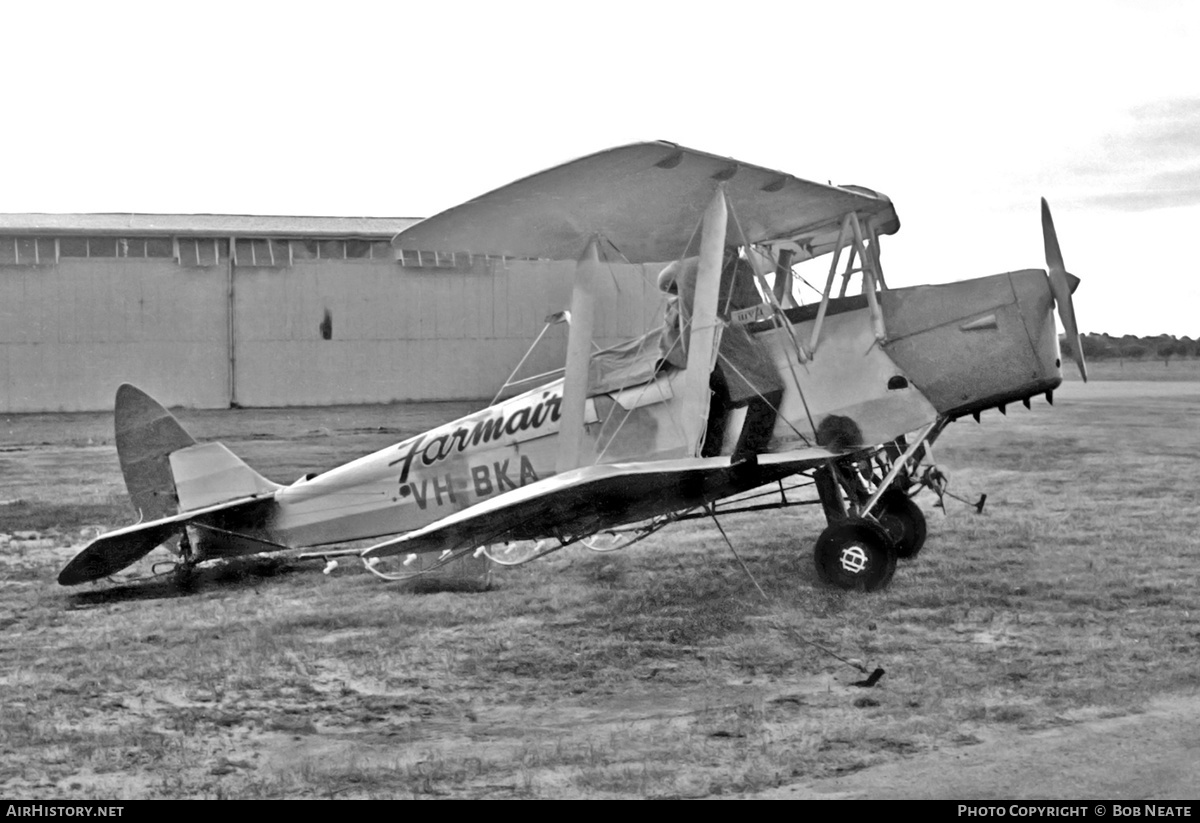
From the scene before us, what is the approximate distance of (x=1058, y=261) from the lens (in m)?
7.30

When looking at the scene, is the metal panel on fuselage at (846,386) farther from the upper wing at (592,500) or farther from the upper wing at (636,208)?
A: the upper wing at (636,208)

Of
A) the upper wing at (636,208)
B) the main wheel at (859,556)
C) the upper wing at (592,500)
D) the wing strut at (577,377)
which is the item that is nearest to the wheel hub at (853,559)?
the main wheel at (859,556)

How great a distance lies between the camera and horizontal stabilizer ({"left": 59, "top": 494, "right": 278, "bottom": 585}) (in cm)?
768

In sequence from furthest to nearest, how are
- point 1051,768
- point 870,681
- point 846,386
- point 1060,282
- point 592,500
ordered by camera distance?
1. point 846,386
2. point 1060,282
3. point 592,500
4. point 870,681
5. point 1051,768

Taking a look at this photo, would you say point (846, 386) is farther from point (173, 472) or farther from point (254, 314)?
point (254, 314)

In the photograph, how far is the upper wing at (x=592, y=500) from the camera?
607 centimetres

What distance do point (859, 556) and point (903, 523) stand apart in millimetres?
1535

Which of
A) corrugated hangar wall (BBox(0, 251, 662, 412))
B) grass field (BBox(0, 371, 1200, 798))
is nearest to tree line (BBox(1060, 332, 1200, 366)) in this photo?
corrugated hangar wall (BBox(0, 251, 662, 412))

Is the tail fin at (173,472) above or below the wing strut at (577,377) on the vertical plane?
below

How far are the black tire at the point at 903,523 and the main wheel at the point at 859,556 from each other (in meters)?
1.36

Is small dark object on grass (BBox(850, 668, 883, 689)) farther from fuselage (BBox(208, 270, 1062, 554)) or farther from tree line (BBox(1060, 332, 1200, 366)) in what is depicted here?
tree line (BBox(1060, 332, 1200, 366))

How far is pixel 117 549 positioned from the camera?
7754mm

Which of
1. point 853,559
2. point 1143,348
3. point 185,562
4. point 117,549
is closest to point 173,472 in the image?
point 185,562

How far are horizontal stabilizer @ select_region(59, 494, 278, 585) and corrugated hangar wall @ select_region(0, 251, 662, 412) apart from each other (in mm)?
15988
